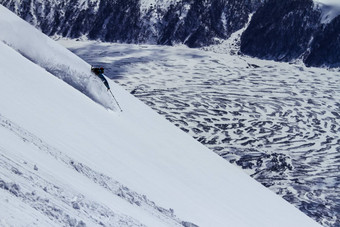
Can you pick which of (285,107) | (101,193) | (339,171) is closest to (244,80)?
(285,107)

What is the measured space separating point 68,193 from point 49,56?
1128 cm

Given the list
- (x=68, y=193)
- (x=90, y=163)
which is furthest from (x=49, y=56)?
(x=68, y=193)

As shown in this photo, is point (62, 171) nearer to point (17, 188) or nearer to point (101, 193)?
point (101, 193)

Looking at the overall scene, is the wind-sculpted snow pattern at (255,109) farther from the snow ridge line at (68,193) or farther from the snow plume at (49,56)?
the snow ridge line at (68,193)

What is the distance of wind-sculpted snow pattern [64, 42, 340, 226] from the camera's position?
85.3m

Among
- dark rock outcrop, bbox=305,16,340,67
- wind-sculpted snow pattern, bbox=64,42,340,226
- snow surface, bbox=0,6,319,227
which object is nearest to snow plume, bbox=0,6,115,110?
snow surface, bbox=0,6,319,227

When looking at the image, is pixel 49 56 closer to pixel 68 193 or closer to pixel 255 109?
pixel 68 193

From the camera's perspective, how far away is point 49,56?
2056 cm

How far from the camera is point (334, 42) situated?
19988 cm

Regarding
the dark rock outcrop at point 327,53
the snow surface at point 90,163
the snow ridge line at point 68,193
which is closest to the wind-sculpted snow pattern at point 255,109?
the dark rock outcrop at point 327,53

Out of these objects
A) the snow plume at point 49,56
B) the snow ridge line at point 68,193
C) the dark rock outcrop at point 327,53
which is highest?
the snow plume at point 49,56

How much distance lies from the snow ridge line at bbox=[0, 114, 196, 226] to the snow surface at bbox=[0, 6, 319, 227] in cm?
3

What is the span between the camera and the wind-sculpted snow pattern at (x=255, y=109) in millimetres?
85312

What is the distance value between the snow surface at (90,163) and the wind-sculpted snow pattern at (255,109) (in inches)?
1892
